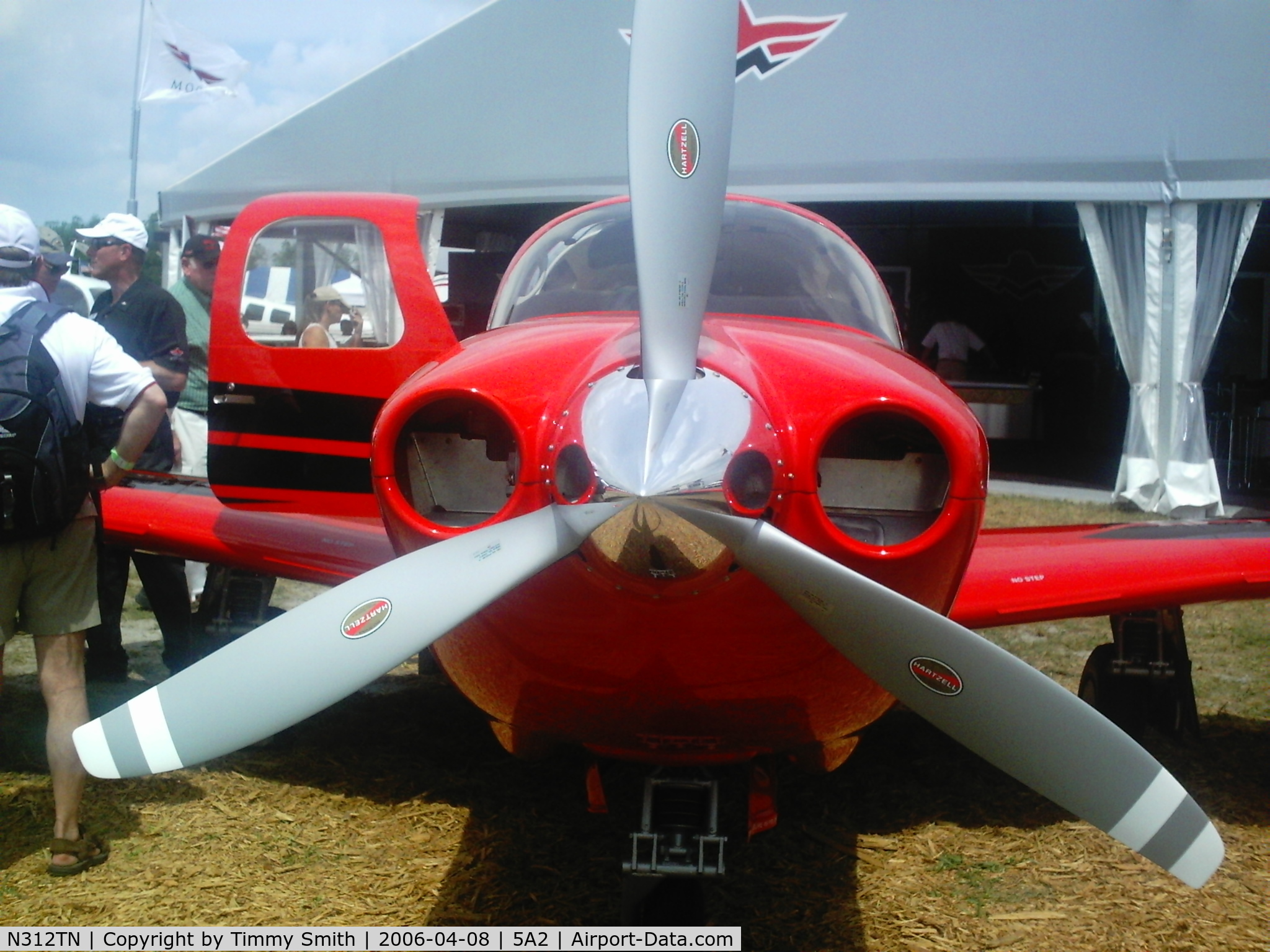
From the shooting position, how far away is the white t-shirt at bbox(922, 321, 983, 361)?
14.1 metres

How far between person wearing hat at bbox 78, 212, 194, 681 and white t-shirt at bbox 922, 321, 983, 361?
1062 cm

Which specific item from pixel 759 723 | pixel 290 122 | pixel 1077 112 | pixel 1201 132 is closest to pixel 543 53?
pixel 290 122

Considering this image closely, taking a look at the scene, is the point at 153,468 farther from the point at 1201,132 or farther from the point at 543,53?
the point at 1201,132

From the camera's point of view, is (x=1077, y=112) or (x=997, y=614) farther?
(x=1077, y=112)

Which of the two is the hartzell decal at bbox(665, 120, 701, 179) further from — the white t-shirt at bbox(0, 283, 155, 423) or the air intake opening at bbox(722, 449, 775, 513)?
the white t-shirt at bbox(0, 283, 155, 423)

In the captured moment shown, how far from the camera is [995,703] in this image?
6.67ft

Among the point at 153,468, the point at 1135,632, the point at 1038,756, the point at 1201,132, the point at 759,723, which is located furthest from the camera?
the point at 1201,132

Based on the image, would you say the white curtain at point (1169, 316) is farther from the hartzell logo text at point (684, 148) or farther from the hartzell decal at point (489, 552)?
the hartzell decal at point (489, 552)

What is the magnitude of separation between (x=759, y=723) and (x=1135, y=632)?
2565 mm

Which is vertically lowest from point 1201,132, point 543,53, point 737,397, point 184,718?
point 184,718

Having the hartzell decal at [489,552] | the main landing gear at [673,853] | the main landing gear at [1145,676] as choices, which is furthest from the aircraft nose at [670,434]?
the main landing gear at [1145,676]

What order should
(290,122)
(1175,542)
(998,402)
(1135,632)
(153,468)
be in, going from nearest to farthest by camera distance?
(1175,542) < (1135,632) < (153,468) < (290,122) < (998,402)

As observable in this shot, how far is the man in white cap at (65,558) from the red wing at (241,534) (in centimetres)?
78

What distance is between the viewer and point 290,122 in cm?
1230
